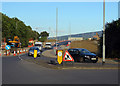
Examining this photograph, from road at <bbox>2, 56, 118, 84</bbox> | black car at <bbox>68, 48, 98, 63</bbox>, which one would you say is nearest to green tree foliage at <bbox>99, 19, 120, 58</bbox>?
black car at <bbox>68, 48, 98, 63</bbox>

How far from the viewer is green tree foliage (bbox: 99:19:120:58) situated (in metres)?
25.4

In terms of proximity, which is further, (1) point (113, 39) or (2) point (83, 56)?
(1) point (113, 39)

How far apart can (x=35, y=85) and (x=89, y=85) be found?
2.24m

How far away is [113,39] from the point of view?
25.7 meters

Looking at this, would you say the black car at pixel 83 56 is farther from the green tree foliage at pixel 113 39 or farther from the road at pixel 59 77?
the green tree foliage at pixel 113 39

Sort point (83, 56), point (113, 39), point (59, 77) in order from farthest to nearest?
point (113, 39) < point (83, 56) < point (59, 77)

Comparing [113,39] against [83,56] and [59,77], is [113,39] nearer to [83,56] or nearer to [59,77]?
[83,56]

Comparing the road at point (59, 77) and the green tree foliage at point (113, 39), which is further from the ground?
the green tree foliage at point (113, 39)

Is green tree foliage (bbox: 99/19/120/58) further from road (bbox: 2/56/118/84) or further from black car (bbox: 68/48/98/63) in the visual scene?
road (bbox: 2/56/118/84)

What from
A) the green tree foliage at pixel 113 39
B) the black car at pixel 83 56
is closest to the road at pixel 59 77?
the black car at pixel 83 56

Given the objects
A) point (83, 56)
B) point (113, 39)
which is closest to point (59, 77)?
point (83, 56)

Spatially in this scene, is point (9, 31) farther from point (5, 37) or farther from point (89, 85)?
point (89, 85)

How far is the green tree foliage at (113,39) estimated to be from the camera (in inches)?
999

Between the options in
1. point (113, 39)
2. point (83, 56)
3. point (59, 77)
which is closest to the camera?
point (59, 77)
